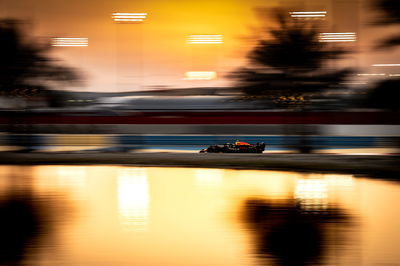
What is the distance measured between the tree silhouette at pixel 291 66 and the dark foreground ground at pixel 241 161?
2672 millimetres

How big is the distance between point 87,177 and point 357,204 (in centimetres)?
594

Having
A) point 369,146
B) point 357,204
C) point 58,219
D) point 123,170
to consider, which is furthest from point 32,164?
point 369,146

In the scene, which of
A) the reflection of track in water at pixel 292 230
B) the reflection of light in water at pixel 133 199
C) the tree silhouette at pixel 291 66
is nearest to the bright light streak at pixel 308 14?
the tree silhouette at pixel 291 66

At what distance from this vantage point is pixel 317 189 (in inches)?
386

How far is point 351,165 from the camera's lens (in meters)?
13.5

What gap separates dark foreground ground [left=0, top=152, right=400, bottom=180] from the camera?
43.2 ft

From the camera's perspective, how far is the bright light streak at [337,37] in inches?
686

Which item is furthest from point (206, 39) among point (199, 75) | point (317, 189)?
point (317, 189)

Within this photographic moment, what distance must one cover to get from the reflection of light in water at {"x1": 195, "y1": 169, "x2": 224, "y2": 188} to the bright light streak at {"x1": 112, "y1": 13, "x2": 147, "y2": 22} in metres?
9.44

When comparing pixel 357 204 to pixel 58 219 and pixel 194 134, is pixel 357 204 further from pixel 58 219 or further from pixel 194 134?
pixel 194 134

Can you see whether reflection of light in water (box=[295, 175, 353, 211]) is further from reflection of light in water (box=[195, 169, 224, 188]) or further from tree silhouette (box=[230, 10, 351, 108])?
tree silhouette (box=[230, 10, 351, 108])

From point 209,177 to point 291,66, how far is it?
23.1ft

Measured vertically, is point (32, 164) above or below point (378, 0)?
below

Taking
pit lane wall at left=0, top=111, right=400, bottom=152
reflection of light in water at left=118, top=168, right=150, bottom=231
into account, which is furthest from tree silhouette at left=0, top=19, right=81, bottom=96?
reflection of light in water at left=118, top=168, right=150, bottom=231
